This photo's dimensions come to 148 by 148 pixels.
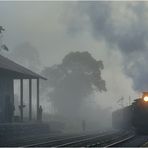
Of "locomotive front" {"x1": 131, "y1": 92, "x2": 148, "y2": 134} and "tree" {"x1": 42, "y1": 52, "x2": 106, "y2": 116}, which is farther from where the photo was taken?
"tree" {"x1": 42, "y1": 52, "x2": 106, "y2": 116}

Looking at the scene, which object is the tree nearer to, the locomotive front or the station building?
the station building

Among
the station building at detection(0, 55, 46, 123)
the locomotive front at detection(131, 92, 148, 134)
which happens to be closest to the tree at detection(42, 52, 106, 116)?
the station building at detection(0, 55, 46, 123)

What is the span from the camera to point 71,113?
308 feet

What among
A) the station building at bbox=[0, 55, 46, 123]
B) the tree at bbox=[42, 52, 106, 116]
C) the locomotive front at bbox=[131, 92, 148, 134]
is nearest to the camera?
the locomotive front at bbox=[131, 92, 148, 134]

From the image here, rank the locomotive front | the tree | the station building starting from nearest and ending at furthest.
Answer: the locomotive front
the station building
the tree

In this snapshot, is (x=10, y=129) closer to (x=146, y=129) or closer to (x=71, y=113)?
(x=146, y=129)

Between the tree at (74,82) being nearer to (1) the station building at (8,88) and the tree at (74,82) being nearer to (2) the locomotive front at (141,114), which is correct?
(1) the station building at (8,88)

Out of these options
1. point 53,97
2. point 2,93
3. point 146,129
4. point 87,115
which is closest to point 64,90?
point 53,97

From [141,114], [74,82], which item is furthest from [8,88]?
[74,82]

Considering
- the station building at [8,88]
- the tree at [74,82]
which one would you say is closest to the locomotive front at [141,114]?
the station building at [8,88]

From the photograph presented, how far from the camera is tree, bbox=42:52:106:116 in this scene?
94.4m

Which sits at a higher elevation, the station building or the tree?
the tree

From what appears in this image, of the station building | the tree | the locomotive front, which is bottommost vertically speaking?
the locomotive front

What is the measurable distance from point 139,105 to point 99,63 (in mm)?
62099
